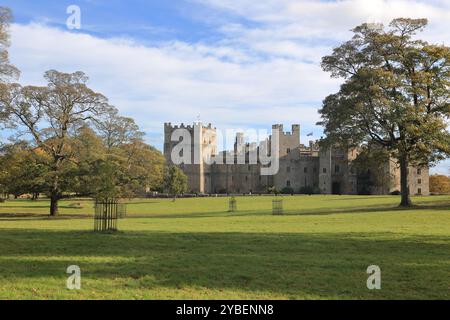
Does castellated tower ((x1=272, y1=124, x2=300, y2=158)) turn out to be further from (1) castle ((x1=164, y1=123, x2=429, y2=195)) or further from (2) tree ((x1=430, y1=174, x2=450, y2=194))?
(2) tree ((x1=430, y1=174, x2=450, y2=194))

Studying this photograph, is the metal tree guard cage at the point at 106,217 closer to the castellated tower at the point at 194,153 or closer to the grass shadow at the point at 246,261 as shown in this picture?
the grass shadow at the point at 246,261

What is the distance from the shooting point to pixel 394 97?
38656 millimetres

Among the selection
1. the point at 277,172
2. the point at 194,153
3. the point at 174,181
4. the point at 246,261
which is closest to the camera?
the point at 246,261

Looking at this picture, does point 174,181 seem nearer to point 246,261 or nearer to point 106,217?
point 106,217

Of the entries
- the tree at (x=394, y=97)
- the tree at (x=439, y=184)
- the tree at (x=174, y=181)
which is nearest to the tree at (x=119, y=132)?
the tree at (x=394, y=97)

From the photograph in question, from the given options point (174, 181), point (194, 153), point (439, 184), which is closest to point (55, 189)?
point (174, 181)

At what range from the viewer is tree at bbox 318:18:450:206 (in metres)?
36.9

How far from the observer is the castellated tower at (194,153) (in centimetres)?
11444

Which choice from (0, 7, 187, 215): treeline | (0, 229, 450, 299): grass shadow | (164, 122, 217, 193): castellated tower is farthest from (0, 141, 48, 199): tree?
(164, 122, 217, 193): castellated tower

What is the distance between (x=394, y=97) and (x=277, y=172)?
72135 mm

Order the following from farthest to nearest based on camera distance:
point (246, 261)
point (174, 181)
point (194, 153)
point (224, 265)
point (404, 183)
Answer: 1. point (194, 153)
2. point (174, 181)
3. point (404, 183)
4. point (246, 261)
5. point (224, 265)

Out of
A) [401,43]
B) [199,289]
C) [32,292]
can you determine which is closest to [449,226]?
[199,289]
